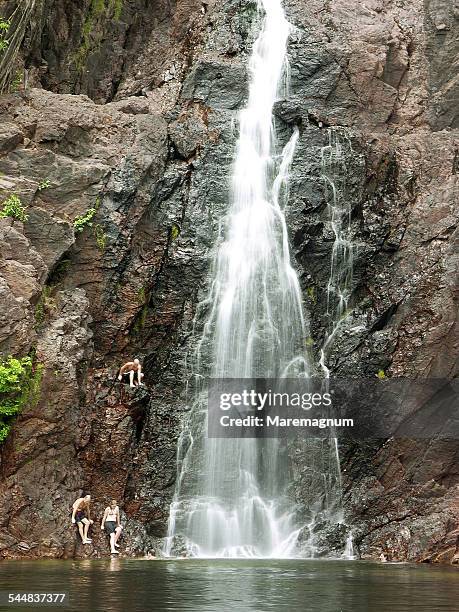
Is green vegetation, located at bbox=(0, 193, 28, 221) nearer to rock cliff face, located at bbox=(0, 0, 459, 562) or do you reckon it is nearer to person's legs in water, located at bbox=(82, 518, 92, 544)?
rock cliff face, located at bbox=(0, 0, 459, 562)

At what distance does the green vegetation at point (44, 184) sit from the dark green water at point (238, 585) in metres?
10.6

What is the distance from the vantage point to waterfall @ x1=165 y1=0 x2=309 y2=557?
69.9 ft

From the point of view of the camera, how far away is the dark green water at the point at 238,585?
962 centimetres

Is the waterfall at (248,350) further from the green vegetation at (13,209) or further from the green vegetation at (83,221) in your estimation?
the green vegetation at (13,209)

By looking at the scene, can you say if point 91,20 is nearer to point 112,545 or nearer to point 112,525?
point 112,525

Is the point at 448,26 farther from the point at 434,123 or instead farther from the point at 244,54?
the point at 244,54

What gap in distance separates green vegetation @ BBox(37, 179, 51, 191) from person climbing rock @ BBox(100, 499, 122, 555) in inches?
347

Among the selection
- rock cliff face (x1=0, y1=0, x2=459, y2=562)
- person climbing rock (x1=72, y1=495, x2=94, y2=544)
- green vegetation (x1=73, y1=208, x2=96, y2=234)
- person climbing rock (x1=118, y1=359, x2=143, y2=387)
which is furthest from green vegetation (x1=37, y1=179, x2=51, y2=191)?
person climbing rock (x1=72, y1=495, x2=94, y2=544)

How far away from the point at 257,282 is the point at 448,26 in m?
12.2

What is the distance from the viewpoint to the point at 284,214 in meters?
25.8

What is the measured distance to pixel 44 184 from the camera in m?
24.1

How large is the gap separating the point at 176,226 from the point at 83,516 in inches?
352

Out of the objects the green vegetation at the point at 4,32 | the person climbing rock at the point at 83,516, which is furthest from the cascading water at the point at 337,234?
the green vegetation at the point at 4,32

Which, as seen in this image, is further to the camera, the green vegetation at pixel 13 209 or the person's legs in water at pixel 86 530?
the green vegetation at pixel 13 209
